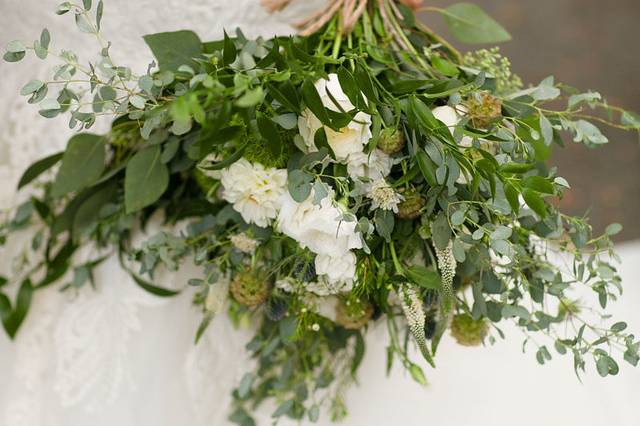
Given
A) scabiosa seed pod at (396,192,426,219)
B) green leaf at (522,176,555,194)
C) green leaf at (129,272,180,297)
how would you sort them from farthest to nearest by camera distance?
green leaf at (129,272,180,297) → scabiosa seed pod at (396,192,426,219) → green leaf at (522,176,555,194)

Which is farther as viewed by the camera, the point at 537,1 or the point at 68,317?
the point at 537,1

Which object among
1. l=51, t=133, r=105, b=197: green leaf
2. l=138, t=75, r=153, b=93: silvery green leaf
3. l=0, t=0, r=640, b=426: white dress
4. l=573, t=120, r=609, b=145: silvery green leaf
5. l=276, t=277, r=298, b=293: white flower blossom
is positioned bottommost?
l=0, t=0, r=640, b=426: white dress

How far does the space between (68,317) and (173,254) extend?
0.74 feet

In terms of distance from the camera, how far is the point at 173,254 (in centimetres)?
84

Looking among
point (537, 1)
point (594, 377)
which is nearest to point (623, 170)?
point (537, 1)

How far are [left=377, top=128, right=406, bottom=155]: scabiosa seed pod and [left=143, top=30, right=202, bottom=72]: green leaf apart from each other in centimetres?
24

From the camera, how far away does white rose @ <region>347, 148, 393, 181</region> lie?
66 centimetres

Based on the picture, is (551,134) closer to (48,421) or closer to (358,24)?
(358,24)

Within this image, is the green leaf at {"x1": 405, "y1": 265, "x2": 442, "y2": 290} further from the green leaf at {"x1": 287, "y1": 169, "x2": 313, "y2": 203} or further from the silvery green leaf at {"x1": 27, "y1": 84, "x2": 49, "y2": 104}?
the silvery green leaf at {"x1": 27, "y1": 84, "x2": 49, "y2": 104}

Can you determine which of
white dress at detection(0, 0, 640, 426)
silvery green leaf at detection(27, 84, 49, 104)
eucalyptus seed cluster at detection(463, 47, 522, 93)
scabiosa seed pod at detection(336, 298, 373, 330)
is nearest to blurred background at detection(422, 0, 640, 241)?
white dress at detection(0, 0, 640, 426)

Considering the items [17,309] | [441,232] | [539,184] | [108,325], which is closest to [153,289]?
[108,325]

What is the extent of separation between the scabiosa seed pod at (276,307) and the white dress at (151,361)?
0.17 m

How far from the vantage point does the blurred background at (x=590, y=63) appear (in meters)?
2.30

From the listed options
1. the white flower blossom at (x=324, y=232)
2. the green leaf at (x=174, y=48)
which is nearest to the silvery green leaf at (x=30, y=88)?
the green leaf at (x=174, y=48)
